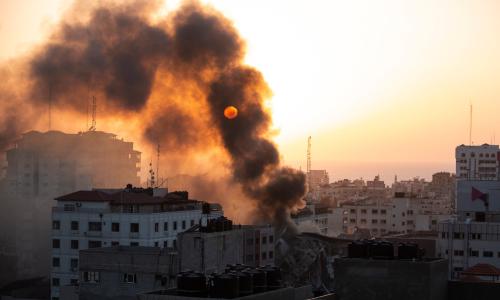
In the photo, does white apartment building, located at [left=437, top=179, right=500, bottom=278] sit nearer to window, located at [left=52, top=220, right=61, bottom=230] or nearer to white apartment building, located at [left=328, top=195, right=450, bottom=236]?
window, located at [left=52, top=220, right=61, bottom=230]

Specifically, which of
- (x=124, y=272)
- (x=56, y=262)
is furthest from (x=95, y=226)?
(x=124, y=272)

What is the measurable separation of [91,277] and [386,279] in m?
40.0

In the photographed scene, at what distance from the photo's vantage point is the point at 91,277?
6812 centimetres

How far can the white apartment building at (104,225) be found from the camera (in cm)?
8675

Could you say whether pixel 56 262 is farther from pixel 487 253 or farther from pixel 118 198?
pixel 487 253

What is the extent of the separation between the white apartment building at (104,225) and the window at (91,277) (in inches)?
683

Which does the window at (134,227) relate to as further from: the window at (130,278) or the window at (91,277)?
the window at (130,278)

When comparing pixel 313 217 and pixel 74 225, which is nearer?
pixel 74 225

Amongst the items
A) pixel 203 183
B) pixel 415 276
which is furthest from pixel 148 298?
pixel 203 183

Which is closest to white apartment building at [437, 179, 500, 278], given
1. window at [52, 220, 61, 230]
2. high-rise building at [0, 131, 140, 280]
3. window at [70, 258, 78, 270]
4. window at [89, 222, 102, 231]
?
window at [89, 222, 102, 231]

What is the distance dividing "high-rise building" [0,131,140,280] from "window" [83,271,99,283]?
5961 cm

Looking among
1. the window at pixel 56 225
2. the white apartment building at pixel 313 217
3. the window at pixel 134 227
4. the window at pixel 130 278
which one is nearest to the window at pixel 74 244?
the window at pixel 56 225

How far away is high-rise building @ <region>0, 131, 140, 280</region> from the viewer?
13450cm

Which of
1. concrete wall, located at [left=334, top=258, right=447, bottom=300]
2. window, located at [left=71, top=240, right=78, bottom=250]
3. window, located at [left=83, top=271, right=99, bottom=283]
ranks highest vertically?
concrete wall, located at [left=334, top=258, right=447, bottom=300]
